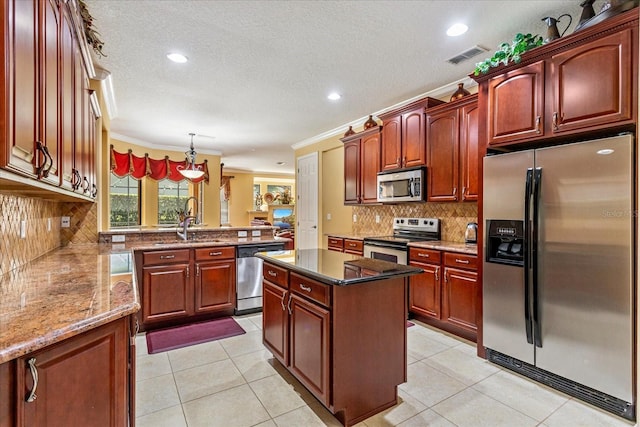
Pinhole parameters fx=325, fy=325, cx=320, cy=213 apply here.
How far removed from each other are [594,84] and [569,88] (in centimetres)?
14

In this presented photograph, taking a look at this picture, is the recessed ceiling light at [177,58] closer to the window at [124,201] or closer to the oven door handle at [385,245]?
the oven door handle at [385,245]

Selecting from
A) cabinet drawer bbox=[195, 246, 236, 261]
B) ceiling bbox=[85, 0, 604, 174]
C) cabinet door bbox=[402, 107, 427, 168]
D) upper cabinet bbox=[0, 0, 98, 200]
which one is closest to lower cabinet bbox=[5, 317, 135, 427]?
upper cabinet bbox=[0, 0, 98, 200]

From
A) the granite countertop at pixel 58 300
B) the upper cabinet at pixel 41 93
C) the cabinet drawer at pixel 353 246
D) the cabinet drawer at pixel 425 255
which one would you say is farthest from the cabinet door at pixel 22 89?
the cabinet drawer at pixel 353 246

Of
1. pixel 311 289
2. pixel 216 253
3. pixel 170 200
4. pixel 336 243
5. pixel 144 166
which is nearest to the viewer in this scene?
pixel 311 289

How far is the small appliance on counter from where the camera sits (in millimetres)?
3424

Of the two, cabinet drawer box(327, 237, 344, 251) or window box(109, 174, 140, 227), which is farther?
window box(109, 174, 140, 227)

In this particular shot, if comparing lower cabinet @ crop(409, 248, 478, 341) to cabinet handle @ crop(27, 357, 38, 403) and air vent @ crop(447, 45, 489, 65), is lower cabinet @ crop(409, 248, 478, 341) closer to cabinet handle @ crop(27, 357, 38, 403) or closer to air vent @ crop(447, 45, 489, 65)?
air vent @ crop(447, 45, 489, 65)

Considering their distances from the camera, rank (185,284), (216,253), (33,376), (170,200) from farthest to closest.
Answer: (170,200) → (216,253) → (185,284) → (33,376)

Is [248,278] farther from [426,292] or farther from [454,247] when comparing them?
[454,247]

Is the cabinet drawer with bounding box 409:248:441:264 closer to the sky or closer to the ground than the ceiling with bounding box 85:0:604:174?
closer to the ground

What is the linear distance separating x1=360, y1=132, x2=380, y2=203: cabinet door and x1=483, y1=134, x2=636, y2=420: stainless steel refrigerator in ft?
6.29

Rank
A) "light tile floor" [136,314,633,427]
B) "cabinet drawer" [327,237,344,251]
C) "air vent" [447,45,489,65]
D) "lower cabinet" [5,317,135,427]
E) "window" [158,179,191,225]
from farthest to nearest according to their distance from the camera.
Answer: "window" [158,179,191,225] < "cabinet drawer" [327,237,344,251] < "air vent" [447,45,489,65] < "light tile floor" [136,314,633,427] < "lower cabinet" [5,317,135,427]

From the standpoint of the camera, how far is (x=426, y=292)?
11.2 feet

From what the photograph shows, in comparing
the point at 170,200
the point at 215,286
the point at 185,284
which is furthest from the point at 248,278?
the point at 170,200
